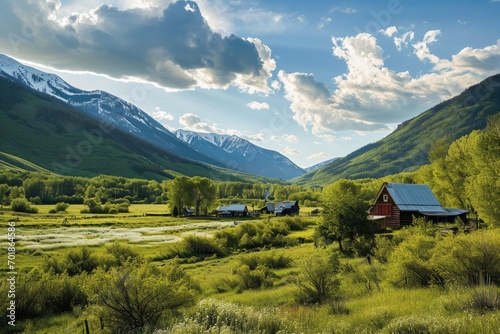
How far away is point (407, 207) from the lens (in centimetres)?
5841

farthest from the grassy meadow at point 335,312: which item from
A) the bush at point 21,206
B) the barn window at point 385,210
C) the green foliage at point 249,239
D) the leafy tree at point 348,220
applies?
the bush at point 21,206

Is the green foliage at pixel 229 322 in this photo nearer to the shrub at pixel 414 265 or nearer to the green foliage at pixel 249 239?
the shrub at pixel 414 265

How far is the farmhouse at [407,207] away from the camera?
5794 centimetres

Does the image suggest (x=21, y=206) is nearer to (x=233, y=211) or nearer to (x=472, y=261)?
(x=233, y=211)

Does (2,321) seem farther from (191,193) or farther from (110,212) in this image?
(110,212)

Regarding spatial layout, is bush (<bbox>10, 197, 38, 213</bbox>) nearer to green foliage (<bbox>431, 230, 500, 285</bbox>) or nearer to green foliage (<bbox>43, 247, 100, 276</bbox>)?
green foliage (<bbox>43, 247, 100, 276</bbox>)

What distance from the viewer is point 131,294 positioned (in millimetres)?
13258

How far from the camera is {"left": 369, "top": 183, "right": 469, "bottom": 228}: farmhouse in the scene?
5794 cm

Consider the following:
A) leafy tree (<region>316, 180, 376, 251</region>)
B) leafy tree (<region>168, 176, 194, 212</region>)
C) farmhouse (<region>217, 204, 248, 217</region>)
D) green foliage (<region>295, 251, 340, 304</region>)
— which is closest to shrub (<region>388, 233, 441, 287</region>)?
green foliage (<region>295, 251, 340, 304</region>)

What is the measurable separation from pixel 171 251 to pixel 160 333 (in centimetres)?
3439

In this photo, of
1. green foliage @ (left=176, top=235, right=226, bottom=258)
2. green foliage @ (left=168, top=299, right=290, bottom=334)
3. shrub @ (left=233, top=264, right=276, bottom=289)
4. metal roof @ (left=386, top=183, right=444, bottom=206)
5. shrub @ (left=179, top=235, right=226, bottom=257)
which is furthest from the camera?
metal roof @ (left=386, top=183, right=444, bottom=206)

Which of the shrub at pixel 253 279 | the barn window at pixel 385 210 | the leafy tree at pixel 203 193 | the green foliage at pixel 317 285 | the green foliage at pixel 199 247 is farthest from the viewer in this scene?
the leafy tree at pixel 203 193

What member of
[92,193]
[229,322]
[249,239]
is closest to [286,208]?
[249,239]

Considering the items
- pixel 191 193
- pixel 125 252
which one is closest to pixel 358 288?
pixel 125 252
